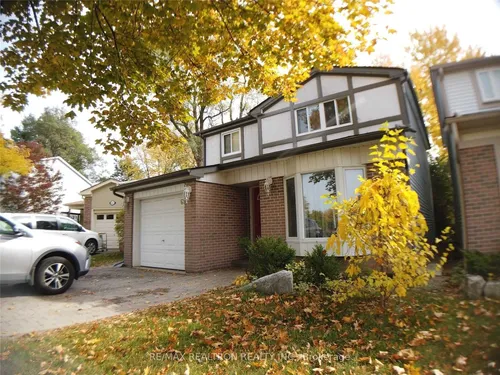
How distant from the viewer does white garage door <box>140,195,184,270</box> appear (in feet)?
30.1

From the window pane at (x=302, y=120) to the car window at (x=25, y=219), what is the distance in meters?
9.99

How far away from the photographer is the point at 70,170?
2217mm

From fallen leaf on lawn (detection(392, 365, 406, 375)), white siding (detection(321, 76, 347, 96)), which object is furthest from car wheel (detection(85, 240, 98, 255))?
white siding (detection(321, 76, 347, 96))

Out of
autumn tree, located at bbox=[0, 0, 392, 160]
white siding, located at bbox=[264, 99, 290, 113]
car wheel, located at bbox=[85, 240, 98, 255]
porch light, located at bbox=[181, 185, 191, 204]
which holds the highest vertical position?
white siding, located at bbox=[264, 99, 290, 113]

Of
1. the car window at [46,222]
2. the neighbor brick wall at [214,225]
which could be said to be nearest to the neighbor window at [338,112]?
the neighbor brick wall at [214,225]

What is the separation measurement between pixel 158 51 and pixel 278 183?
216 inches

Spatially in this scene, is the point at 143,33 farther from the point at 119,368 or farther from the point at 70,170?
the point at 119,368

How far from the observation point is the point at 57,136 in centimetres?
207

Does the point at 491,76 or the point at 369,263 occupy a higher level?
the point at 491,76

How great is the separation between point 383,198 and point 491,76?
8.45 feet

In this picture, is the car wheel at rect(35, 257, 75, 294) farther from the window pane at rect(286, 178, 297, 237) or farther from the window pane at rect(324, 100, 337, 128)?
the window pane at rect(324, 100, 337, 128)

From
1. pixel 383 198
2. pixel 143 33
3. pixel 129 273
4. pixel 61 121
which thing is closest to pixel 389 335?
pixel 383 198

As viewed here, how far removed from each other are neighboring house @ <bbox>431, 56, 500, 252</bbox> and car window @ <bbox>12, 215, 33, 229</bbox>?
2469mm

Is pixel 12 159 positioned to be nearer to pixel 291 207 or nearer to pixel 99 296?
pixel 99 296
